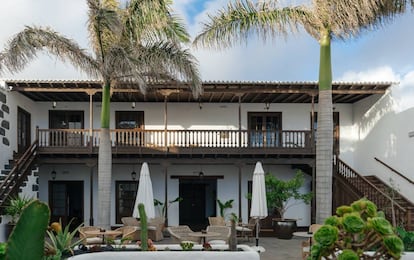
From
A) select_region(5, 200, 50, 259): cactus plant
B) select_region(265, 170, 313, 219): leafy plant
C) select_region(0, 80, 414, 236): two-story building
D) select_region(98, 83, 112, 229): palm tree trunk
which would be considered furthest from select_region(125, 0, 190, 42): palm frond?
select_region(5, 200, 50, 259): cactus plant

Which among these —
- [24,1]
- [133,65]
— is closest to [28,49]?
[133,65]

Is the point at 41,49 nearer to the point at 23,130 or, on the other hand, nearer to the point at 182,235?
the point at 182,235

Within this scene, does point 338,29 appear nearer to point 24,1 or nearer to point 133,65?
point 133,65

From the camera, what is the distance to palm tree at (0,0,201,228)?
41.9ft

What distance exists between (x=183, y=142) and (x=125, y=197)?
10.9 feet

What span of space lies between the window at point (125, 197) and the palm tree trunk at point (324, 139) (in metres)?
9.60

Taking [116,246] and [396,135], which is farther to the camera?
[396,135]

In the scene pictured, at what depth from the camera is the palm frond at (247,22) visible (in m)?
11.9

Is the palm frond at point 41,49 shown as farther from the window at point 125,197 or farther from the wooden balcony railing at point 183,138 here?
the window at point 125,197

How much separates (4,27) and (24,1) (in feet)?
5.40

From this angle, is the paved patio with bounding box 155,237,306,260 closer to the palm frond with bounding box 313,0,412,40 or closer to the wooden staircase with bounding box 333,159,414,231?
the wooden staircase with bounding box 333,159,414,231

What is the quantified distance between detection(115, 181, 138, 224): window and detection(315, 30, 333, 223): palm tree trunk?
378 inches

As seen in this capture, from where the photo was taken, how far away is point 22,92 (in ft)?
58.2

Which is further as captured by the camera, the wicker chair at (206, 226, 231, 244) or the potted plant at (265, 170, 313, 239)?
the potted plant at (265, 170, 313, 239)
